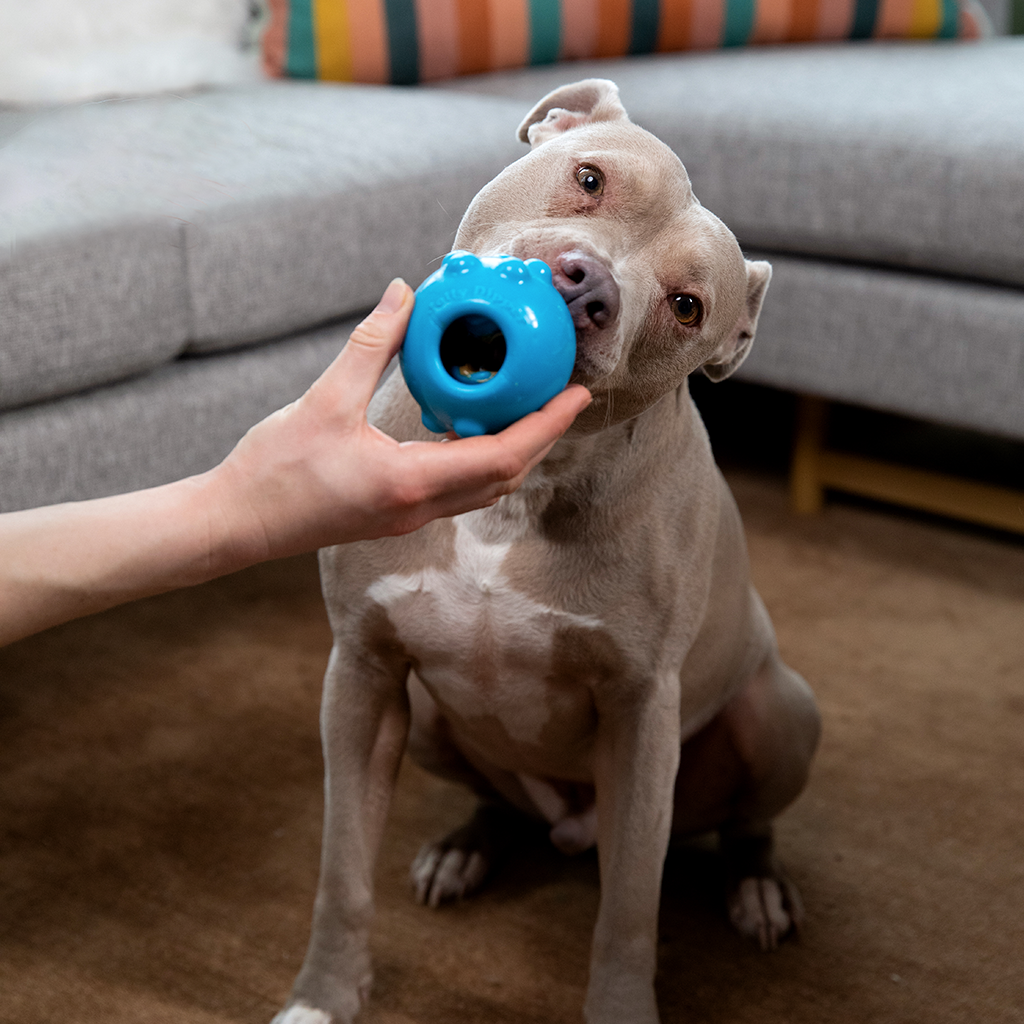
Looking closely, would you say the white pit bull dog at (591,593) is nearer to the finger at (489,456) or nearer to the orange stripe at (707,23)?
the finger at (489,456)

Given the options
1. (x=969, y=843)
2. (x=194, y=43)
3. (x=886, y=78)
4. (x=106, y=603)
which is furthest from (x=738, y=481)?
(x=106, y=603)

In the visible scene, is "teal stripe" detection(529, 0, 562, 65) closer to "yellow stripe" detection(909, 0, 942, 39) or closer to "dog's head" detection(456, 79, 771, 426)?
"yellow stripe" detection(909, 0, 942, 39)

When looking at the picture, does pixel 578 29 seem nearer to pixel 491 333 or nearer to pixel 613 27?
pixel 613 27

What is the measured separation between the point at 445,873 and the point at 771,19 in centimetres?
206

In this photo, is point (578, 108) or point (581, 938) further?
point (581, 938)

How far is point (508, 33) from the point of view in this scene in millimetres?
2443

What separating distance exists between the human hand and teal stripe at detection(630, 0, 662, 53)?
6.40 feet

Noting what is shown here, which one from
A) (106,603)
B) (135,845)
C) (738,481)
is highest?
(106,603)

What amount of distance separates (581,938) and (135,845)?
0.54 meters

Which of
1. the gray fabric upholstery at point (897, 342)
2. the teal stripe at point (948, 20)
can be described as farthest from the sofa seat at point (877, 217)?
the teal stripe at point (948, 20)

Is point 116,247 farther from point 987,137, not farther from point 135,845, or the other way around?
point 987,137

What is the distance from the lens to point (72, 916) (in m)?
1.33

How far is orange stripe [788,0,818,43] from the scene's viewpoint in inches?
105

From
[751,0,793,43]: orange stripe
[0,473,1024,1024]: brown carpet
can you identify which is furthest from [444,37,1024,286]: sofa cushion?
[0,473,1024,1024]: brown carpet
